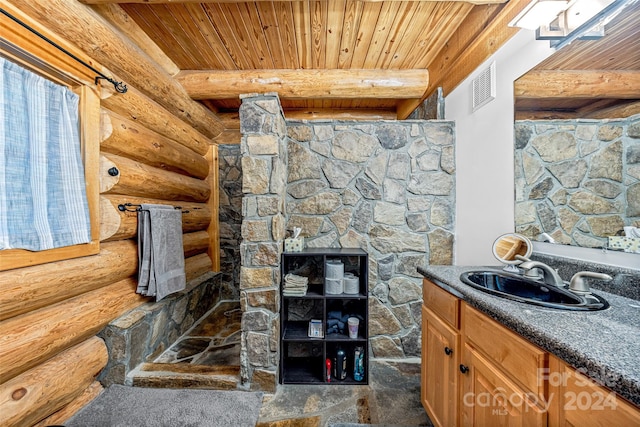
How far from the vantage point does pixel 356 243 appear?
2.30m

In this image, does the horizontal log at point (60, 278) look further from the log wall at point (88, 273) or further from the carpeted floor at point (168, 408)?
the carpeted floor at point (168, 408)

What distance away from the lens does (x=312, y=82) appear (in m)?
2.49

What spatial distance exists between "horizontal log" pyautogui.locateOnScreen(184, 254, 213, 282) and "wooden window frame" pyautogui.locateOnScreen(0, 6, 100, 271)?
4.14ft

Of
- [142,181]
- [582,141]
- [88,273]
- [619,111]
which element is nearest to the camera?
[619,111]

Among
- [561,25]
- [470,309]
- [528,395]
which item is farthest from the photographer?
[561,25]

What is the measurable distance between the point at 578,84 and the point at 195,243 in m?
3.46

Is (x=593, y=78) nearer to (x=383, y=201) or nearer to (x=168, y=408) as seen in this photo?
(x=383, y=201)

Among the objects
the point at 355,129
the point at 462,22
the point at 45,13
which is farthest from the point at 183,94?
the point at 462,22

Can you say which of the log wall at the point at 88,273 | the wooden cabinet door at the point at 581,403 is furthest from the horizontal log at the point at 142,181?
the wooden cabinet door at the point at 581,403

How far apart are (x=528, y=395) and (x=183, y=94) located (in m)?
3.28

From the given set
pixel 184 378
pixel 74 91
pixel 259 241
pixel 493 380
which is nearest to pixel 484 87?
pixel 493 380

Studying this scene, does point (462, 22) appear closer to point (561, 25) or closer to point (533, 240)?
point (561, 25)

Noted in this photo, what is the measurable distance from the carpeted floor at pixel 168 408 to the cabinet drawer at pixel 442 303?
52.9 inches

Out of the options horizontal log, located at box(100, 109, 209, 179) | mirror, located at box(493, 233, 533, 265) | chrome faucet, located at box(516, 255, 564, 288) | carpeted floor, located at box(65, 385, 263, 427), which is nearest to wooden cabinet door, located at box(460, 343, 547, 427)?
chrome faucet, located at box(516, 255, 564, 288)
